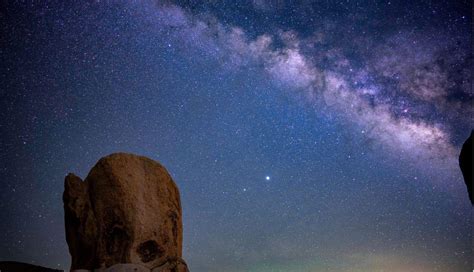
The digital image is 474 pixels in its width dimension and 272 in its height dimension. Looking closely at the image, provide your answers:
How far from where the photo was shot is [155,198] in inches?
502

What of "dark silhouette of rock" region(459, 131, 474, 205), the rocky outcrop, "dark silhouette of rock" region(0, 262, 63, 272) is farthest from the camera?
"dark silhouette of rock" region(0, 262, 63, 272)

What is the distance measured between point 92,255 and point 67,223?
1.86 meters

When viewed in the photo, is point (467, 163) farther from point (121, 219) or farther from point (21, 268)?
point (21, 268)

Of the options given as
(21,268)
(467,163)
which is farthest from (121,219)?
(21,268)

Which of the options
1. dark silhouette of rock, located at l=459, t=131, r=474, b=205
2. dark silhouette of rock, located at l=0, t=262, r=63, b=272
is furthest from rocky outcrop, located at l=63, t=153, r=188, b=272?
dark silhouette of rock, located at l=0, t=262, r=63, b=272

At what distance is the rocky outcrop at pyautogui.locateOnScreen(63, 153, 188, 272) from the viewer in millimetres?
11422

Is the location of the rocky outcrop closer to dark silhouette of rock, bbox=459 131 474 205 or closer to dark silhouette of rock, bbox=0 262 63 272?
dark silhouette of rock, bbox=459 131 474 205

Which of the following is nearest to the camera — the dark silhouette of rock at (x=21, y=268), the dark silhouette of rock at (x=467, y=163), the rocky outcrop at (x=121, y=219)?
the dark silhouette of rock at (x=467, y=163)

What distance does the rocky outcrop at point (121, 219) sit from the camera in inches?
450

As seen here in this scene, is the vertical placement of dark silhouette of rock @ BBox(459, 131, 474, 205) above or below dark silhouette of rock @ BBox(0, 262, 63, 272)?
above

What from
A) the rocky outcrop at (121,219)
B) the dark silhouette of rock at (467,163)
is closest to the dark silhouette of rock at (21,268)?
the rocky outcrop at (121,219)

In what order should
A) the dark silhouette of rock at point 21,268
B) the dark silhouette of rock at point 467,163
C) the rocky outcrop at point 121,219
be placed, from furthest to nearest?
the dark silhouette of rock at point 21,268 → the rocky outcrop at point 121,219 → the dark silhouette of rock at point 467,163

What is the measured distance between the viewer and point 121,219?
11750 millimetres

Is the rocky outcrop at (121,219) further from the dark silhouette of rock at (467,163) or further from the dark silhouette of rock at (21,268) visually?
the dark silhouette of rock at (21,268)
